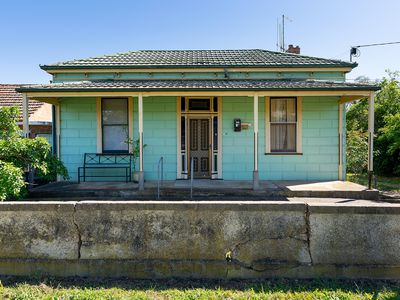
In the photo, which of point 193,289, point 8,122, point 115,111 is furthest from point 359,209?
point 115,111

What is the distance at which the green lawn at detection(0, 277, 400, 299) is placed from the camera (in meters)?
3.29

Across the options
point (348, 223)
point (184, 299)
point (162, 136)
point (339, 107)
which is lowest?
point (184, 299)

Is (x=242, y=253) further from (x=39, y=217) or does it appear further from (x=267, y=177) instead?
(x=267, y=177)

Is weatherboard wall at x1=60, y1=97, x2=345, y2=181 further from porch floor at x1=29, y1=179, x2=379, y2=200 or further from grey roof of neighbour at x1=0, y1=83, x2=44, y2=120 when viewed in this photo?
grey roof of neighbour at x1=0, y1=83, x2=44, y2=120

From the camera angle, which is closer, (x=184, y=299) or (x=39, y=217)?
(x=184, y=299)

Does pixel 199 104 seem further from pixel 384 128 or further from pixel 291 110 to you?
pixel 384 128

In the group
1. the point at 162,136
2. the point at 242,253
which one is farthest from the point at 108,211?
the point at 162,136

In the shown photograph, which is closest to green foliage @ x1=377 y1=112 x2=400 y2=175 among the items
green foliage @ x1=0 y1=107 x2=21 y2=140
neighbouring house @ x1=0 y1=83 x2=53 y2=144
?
green foliage @ x1=0 y1=107 x2=21 y2=140

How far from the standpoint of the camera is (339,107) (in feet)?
31.2

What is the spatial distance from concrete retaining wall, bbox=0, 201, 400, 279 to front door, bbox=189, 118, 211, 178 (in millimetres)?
6030

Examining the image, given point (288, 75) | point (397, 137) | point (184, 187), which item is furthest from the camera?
point (397, 137)

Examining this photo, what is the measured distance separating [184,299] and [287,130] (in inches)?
295

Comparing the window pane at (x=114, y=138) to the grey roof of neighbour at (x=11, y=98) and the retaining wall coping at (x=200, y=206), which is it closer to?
the grey roof of neighbour at (x=11, y=98)

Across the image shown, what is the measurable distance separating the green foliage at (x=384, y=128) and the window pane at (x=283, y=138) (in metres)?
5.33
